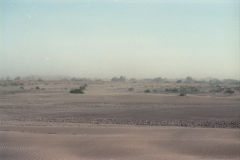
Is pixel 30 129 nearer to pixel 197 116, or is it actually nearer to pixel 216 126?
pixel 216 126

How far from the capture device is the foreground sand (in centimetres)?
1104

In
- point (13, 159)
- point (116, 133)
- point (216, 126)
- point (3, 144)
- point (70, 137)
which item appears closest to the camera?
point (13, 159)

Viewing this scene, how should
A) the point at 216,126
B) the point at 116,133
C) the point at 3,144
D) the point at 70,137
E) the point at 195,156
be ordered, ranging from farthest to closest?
the point at 216,126 < the point at 116,133 < the point at 70,137 < the point at 3,144 < the point at 195,156

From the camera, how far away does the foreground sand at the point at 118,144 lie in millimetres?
11039

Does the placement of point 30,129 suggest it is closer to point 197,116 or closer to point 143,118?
point 143,118

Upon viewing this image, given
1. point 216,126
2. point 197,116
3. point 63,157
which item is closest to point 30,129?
point 63,157

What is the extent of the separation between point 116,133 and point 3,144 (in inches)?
193

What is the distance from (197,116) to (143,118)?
145 inches

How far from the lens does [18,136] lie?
44.1 ft

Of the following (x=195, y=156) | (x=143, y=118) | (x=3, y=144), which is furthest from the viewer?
(x=143, y=118)

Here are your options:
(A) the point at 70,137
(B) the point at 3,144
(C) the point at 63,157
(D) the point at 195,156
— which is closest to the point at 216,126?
(D) the point at 195,156

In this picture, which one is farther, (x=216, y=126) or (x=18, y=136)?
(x=216, y=126)

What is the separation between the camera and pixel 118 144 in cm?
1232

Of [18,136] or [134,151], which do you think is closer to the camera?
[134,151]
